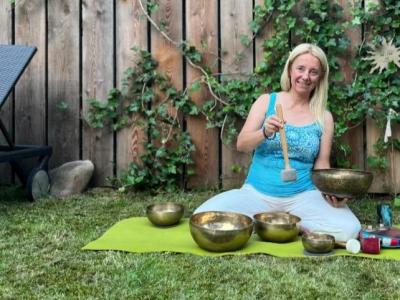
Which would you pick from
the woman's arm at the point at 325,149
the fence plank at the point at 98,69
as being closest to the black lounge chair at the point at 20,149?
the fence plank at the point at 98,69

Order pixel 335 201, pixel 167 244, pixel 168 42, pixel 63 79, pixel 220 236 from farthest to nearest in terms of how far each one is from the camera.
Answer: pixel 63 79 → pixel 168 42 → pixel 335 201 → pixel 167 244 → pixel 220 236

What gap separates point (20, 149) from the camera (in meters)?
3.98

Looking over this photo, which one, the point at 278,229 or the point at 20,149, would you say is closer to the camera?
the point at 278,229

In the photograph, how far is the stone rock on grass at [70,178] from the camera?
4094mm

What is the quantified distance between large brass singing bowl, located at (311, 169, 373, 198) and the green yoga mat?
0.30m

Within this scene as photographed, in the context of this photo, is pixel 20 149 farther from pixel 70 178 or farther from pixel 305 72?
pixel 305 72

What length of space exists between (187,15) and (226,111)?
0.70 m

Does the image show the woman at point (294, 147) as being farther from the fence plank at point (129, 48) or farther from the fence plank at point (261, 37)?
the fence plank at point (129, 48)

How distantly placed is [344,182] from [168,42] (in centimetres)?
174

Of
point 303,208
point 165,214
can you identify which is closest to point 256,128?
point 303,208

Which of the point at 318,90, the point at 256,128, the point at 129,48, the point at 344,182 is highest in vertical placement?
the point at 129,48

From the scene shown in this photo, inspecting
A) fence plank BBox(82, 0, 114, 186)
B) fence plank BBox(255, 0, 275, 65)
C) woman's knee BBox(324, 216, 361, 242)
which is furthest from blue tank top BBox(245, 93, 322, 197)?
fence plank BBox(82, 0, 114, 186)

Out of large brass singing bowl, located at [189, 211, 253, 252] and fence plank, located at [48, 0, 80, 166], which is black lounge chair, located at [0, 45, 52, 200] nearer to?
fence plank, located at [48, 0, 80, 166]

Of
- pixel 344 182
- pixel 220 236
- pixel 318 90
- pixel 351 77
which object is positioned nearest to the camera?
pixel 220 236
